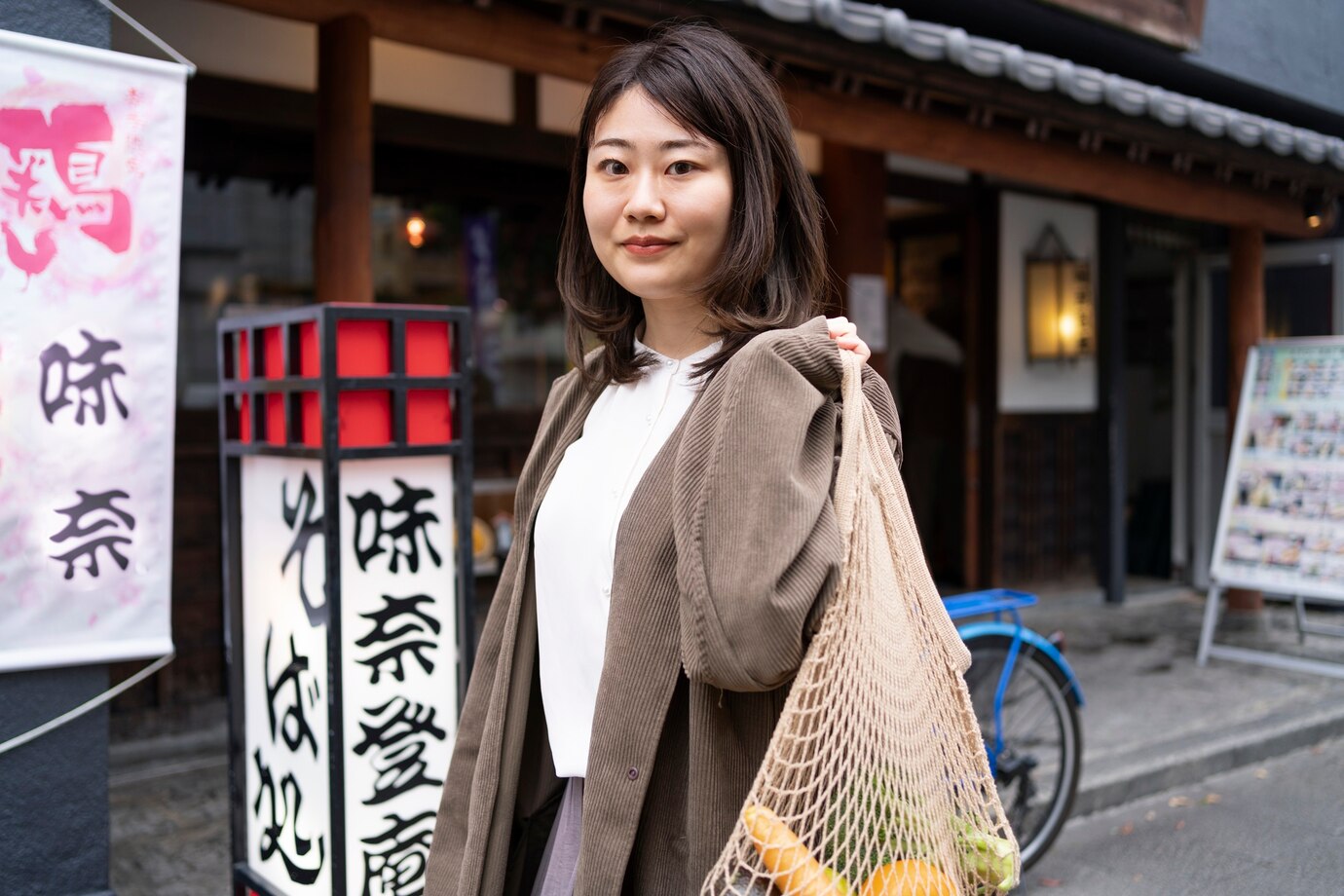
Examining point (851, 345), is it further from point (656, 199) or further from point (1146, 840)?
point (1146, 840)

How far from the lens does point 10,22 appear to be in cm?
326

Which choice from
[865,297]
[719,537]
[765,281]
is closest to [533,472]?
[765,281]

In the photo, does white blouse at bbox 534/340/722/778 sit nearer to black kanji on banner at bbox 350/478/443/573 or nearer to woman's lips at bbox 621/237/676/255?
woman's lips at bbox 621/237/676/255

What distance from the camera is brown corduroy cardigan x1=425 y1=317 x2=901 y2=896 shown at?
4.38 feet

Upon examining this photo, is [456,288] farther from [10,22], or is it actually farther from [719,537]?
[719,537]

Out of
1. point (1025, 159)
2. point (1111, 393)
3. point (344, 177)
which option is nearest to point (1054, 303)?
point (1111, 393)

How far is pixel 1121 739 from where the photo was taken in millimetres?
6184

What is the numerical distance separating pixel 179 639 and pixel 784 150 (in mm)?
5285

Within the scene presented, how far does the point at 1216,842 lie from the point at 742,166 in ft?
15.3

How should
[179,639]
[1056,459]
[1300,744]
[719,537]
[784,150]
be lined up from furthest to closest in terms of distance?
[1056,459] → [1300,744] → [179,639] → [784,150] → [719,537]

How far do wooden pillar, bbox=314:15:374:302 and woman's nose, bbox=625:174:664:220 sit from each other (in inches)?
123

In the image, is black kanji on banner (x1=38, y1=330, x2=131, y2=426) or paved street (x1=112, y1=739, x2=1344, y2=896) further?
paved street (x1=112, y1=739, x2=1344, y2=896)

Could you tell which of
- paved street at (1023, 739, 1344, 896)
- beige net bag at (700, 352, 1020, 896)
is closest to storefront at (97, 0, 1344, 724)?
beige net bag at (700, 352, 1020, 896)

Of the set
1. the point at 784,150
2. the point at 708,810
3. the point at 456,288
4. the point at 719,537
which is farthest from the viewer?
the point at 456,288
